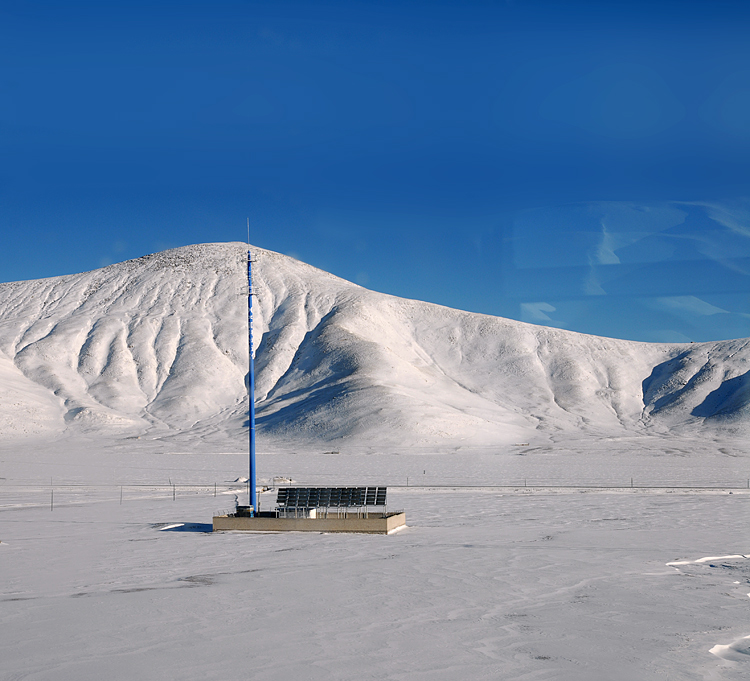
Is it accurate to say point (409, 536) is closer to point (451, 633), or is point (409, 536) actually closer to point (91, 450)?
point (451, 633)

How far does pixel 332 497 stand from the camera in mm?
21328

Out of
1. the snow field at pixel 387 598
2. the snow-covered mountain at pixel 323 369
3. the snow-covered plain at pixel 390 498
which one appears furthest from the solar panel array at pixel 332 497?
the snow-covered mountain at pixel 323 369

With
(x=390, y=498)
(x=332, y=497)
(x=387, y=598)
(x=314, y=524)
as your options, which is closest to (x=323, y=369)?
(x=390, y=498)

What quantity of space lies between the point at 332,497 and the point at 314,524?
2.17m

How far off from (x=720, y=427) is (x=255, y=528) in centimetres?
9051

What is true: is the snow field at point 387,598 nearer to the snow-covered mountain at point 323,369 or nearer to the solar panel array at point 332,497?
the solar panel array at point 332,497

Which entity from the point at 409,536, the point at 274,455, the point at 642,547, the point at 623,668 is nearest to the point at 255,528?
the point at 409,536

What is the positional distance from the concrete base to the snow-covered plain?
1.91 feet

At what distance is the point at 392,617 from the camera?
32.1 ft

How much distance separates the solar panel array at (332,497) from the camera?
21.0m

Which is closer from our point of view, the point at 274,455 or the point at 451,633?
the point at 451,633

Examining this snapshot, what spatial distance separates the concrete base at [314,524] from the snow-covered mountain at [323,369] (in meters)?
61.9

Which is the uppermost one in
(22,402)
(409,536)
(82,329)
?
(82,329)

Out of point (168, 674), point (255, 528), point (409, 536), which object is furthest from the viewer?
point (255, 528)
